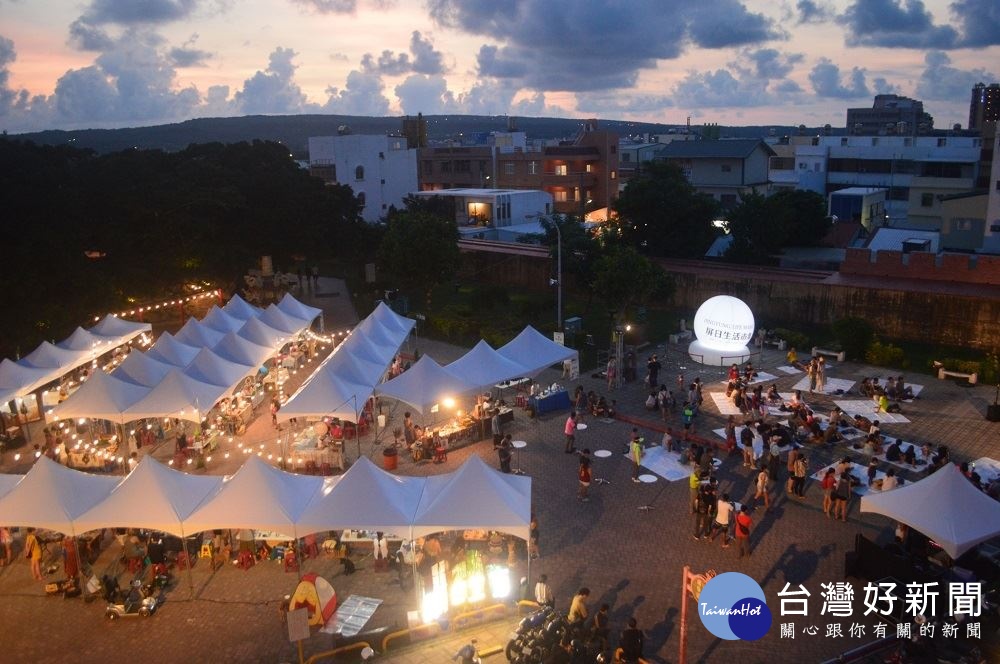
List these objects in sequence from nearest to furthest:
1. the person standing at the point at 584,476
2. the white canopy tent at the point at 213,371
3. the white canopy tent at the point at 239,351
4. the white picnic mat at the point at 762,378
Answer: the person standing at the point at 584,476, the white canopy tent at the point at 213,371, the white canopy tent at the point at 239,351, the white picnic mat at the point at 762,378

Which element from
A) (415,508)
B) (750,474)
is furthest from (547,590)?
(750,474)

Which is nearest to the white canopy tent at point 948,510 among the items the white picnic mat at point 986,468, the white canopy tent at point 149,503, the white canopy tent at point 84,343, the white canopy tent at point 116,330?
the white picnic mat at point 986,468

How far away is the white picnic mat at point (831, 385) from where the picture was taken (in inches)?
872

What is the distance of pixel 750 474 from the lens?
55.5 feet

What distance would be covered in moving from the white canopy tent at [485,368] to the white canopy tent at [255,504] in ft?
23.3

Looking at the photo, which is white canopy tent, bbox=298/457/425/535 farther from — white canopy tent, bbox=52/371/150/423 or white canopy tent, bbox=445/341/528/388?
white canopy tent, bbox=52/371/150/423

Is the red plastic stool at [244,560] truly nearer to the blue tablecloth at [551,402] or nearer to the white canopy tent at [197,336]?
the blue tablecloth at [551,402]

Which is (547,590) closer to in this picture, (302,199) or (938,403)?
(938,403)

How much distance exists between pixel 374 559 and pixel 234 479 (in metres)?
2.91

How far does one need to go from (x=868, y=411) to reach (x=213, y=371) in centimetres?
1772

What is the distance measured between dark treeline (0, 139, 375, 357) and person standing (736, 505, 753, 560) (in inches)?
864

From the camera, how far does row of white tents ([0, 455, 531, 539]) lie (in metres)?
12.6

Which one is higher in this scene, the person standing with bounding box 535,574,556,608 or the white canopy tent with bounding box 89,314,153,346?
the white canopy tent with bounding box 89,314,153,346

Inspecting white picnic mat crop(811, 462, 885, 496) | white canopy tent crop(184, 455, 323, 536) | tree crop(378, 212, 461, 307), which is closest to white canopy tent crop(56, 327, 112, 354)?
white canopy tent crop(184, 455, 323, 536)
